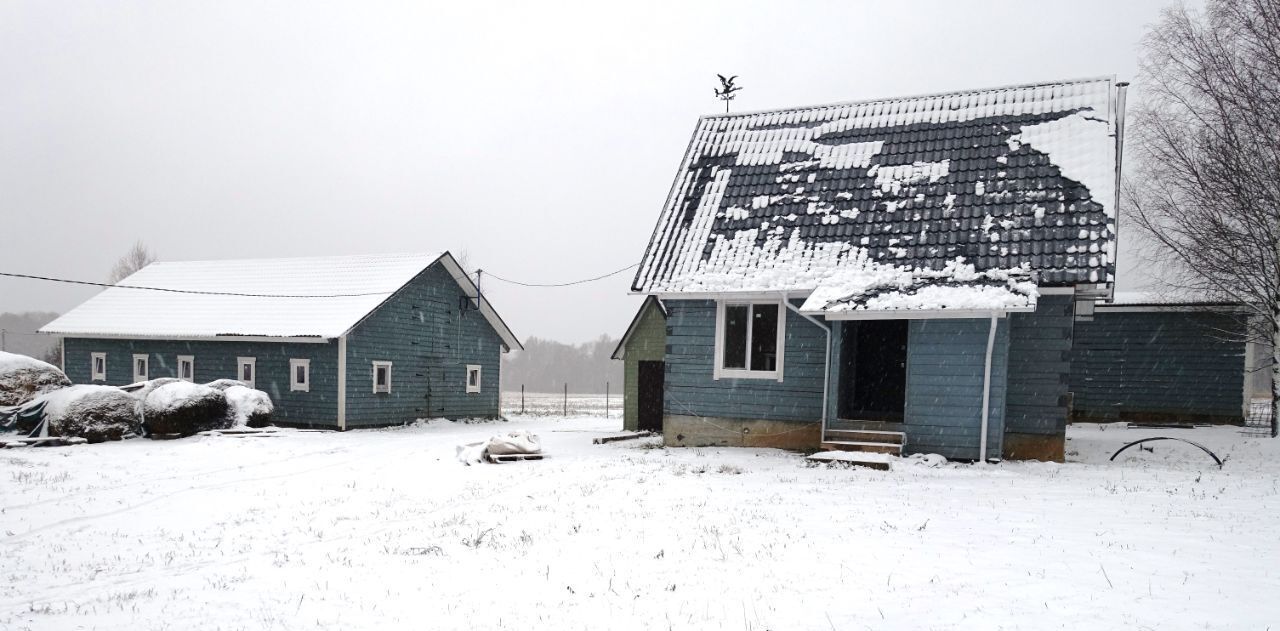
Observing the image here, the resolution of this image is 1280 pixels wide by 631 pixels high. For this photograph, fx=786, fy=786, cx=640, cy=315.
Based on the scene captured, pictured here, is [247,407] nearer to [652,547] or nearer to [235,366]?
[235,366]

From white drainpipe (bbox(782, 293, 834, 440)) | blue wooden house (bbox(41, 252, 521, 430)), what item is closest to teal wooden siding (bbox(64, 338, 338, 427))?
blue wooden house (bbox(41, 252, 521, 430))

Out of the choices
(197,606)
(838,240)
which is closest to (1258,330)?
(838,240)

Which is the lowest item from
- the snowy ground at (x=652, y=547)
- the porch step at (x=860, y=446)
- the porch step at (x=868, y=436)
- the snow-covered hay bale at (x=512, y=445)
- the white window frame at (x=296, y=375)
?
the snowy ground at (x=652, y=547)

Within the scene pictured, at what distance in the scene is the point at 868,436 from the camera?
13.4 m

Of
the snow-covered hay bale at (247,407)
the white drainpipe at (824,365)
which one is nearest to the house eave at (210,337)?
the snow-covered hay bale at (247,407)

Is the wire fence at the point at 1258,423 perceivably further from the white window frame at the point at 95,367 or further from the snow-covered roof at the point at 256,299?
the white window frame at the point at 95,367

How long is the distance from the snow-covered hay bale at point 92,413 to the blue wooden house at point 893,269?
12.3m

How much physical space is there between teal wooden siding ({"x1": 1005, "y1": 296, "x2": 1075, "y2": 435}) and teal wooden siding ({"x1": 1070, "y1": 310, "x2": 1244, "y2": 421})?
11157mm

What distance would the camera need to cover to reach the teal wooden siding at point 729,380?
47.6 ft

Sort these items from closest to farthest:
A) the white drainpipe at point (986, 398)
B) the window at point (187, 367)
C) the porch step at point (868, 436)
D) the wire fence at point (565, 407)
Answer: the white drainpipe at point (986, 398) < the porch step at point (868, 436) < the window at point (187, 367) < the wire fence at point (565, 407)

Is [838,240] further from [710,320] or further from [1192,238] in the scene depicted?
[1192,238]

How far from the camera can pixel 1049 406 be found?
511 inches

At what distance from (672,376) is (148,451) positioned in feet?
35.6

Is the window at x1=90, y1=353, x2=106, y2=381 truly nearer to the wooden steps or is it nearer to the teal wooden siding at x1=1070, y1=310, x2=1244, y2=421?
the wooden steps
